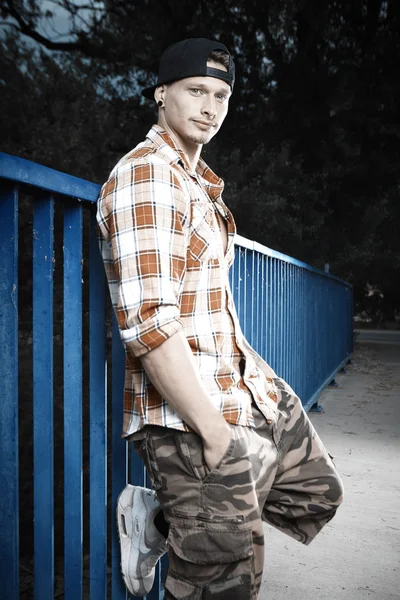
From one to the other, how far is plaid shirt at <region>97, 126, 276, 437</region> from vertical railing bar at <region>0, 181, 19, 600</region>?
0.24m

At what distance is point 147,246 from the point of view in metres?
1.43

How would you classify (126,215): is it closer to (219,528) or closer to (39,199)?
(39,199)

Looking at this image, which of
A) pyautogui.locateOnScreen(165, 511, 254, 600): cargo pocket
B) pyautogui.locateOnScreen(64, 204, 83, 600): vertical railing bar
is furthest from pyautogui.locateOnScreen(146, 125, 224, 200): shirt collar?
pyautogui.locateOnScreen(165, 511, 254, 600): cargo pocket

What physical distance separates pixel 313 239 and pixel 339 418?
14276 mm

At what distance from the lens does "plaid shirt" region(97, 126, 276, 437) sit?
1.42m

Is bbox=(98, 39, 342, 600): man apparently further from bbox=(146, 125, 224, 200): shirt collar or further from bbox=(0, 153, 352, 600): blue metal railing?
bbox=(0, 153, 352, 600): blue metal railing

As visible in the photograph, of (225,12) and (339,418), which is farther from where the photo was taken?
(225,12)

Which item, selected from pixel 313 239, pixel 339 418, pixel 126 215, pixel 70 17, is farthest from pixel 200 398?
pixel 313 239

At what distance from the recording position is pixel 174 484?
1.50 m

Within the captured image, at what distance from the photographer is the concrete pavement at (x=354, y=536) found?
8.34ft

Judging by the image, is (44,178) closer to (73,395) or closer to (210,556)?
(73,395)

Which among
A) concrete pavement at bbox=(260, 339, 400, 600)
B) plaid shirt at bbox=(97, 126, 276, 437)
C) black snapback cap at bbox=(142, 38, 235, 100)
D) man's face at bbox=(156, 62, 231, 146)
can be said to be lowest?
concrete pavement at bbox=(260, 339, 400, 600)

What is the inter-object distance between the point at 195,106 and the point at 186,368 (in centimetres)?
83

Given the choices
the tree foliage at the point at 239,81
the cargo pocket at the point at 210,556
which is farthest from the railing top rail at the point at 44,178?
the tree foliage at the point at 239,81
